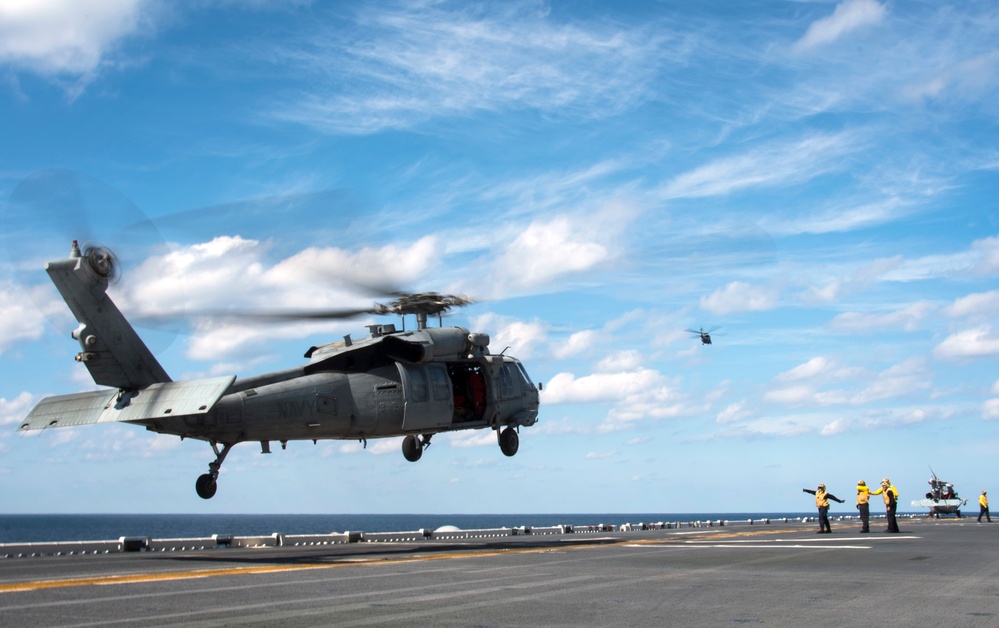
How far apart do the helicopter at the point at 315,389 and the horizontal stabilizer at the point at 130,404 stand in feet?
0.10

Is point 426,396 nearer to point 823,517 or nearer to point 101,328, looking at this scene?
point 101,328

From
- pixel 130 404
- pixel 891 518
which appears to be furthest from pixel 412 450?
pixel 891 518

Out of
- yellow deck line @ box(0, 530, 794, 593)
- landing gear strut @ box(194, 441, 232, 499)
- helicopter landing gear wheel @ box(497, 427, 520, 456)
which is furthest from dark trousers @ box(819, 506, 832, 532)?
landing gear strut @ box(194, 441, 232, 499)

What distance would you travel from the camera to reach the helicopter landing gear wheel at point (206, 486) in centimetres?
2355

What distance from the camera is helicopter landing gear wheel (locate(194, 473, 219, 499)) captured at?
77.3ft

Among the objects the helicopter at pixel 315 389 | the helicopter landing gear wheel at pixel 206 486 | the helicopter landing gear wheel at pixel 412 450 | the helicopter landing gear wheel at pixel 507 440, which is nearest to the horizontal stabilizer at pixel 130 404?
the helicopter at pixel 315 389

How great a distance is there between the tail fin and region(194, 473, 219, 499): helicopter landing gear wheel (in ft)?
9.19

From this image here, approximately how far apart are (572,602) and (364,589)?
129 inches

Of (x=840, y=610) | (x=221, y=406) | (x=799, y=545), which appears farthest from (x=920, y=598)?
(x=221, y=406)

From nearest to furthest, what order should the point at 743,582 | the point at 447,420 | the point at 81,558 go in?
the point at 743,582 < the point at 81,558 < the point at 447,420

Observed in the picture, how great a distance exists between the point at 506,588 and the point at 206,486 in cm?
1213

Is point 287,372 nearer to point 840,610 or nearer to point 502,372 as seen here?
point 502,372

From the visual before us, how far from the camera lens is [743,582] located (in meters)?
15.4

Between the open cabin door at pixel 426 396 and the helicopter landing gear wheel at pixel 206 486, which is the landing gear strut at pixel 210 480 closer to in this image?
the helicopter landing gear wheel at pixel 206 486
